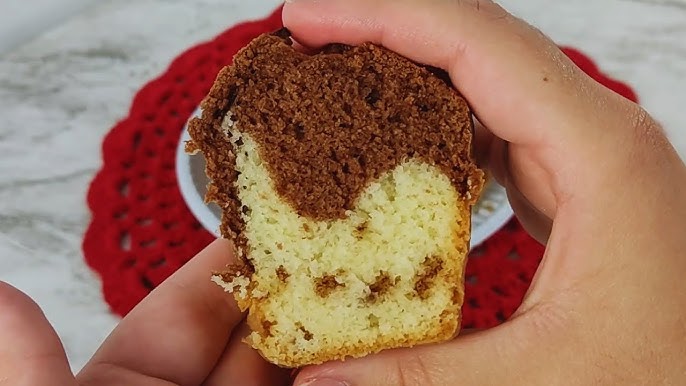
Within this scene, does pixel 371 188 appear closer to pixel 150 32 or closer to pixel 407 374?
pixel 407 374

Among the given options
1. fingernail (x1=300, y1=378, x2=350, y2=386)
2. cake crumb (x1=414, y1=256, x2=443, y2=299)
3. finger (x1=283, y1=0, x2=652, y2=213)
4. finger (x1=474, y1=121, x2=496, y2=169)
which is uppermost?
finger (x1=283, y1=0, x2=652, y2=213)

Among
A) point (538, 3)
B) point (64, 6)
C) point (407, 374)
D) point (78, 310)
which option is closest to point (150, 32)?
point (64, 6)

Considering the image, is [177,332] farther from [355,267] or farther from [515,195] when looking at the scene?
[515,195]

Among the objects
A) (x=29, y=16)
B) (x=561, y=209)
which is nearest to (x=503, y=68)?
(x=561, y=209)

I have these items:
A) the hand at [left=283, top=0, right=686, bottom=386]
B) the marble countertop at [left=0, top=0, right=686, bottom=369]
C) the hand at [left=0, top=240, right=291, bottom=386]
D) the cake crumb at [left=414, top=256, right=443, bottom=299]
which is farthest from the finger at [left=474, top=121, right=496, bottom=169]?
the marble countertop at [left=0, top=0, right=686, bottom=369]

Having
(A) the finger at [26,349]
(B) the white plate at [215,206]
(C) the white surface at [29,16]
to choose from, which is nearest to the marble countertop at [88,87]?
(C) the white surface at [29,16]

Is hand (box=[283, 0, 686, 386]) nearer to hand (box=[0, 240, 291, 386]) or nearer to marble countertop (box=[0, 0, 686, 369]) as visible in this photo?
hand (box=[0, 240, 291, 386])
